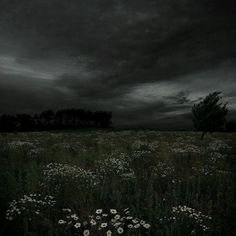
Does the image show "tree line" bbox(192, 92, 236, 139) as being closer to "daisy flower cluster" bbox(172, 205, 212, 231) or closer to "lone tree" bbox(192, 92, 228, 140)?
"lone tree" bbox(192, 92, 228, 140)

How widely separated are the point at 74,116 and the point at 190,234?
12153 cm

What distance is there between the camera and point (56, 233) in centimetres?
475

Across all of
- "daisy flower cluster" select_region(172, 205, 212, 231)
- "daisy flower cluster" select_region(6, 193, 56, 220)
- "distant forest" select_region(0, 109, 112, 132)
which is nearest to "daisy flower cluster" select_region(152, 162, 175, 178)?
"daisy flower cluster" select_region(172, 205, 212, 231)

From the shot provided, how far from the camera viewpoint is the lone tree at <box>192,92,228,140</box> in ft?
34.0

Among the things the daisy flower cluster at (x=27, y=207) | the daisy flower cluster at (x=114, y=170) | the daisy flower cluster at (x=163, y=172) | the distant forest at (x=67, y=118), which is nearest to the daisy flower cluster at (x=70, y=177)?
the daisy flower cluster at (x=114, y=170)

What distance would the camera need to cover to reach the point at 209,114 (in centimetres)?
1040

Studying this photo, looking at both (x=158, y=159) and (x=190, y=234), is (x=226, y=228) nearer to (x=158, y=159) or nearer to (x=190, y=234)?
(x=190, y=234)

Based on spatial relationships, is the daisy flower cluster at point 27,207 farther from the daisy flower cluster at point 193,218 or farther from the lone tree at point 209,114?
the lone tree at point 209,114

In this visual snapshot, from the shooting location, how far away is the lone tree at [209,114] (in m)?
10.4

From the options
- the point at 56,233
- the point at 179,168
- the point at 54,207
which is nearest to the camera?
the point at 56,233

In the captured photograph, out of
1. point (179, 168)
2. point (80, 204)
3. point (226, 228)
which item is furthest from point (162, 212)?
point (179, 168)

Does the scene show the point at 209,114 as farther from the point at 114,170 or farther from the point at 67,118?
the point at 67,118

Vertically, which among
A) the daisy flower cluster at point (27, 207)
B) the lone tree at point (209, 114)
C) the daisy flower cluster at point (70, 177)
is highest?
the lone tree at point (209, 114)

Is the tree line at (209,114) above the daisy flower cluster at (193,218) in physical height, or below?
above
